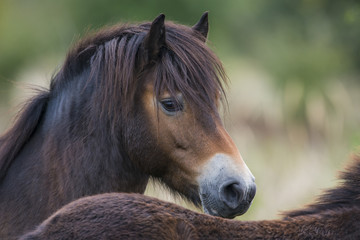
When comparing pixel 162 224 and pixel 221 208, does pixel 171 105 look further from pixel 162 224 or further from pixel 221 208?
pixel 162 224

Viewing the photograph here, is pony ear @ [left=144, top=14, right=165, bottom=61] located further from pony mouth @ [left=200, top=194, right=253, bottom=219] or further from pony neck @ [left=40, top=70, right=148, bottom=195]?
pony mouth @ [left=200, top=194, right=253, bottom=219]

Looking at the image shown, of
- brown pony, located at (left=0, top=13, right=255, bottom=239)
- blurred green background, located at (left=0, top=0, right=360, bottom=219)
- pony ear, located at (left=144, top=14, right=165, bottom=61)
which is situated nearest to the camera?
brown pony, located at (left=0, top=13, right=255, bottom=239)

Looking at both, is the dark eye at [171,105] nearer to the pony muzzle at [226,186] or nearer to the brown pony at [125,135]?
the brown pony at [125,135]

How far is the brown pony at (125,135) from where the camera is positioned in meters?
3.79

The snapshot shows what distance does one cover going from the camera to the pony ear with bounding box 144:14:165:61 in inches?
154

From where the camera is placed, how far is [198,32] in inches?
171

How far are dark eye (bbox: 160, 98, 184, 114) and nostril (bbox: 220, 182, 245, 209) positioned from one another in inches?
23.1

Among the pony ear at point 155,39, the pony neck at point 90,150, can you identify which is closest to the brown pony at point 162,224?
the pony neck at point 90,150

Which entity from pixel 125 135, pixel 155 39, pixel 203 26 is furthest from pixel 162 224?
pixel 203 26

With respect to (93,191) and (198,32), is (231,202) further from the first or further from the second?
(198,32)

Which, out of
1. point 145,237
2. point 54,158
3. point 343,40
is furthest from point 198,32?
point 343,40

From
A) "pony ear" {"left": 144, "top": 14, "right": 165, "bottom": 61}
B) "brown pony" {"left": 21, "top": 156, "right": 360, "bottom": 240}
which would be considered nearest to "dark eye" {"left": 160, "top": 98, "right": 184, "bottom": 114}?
"pony ear" {"left": 144, "top": 14, "right": 165, "bottom": 61}

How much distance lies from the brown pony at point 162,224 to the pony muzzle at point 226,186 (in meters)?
0.51

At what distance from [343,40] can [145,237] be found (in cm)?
1368
